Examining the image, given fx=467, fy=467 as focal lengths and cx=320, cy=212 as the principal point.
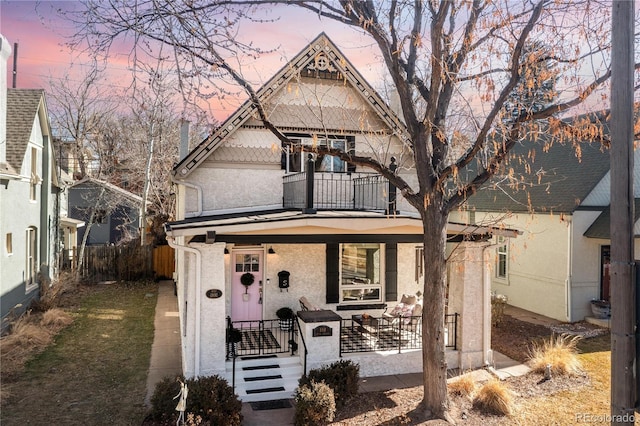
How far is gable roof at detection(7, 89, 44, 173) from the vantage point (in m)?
15.4

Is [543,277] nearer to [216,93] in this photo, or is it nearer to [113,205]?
[216,93]

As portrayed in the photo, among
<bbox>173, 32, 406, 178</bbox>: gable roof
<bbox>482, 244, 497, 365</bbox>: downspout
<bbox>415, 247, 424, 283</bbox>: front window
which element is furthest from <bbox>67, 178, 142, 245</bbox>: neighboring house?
<bbox>482, 244, 497, 365</bbox>: downspout

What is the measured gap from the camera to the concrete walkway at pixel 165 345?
11.0 meters

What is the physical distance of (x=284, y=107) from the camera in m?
14.1

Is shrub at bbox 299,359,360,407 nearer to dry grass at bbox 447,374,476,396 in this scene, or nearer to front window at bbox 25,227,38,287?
dry grass at bbox 447,374,476,396

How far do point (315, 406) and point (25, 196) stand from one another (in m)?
13.7

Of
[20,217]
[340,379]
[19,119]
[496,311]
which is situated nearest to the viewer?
[340,379]

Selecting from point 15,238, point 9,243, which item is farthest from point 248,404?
point 15,238

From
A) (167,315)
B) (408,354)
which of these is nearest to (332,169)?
(408,354)

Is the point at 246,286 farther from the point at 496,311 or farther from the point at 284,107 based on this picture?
the point at 496,311

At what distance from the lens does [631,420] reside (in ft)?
12.6

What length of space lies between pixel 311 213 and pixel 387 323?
4.49m

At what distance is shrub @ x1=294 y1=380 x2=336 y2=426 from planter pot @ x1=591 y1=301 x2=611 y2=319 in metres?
12.1

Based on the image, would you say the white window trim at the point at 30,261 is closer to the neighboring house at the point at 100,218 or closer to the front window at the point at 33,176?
the front window at the point at 33,176
